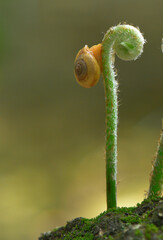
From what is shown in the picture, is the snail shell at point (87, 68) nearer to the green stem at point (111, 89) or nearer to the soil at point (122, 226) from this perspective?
the green stem at point (111, 89)

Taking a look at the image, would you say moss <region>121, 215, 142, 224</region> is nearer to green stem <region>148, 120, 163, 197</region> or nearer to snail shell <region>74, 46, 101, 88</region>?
green stem <region>148, 120, 163, 197</region>

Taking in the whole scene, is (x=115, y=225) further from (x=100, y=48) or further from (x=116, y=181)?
(x=100, y=48)

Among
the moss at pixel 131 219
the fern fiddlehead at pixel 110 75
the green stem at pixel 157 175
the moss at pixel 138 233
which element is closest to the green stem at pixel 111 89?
the fern fiddlehead at pixel 110 75

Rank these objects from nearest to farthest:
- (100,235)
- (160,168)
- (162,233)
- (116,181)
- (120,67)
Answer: (162,233), (100,235), (160,168), (116,181), (120,67)

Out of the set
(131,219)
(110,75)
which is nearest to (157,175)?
(131,219)

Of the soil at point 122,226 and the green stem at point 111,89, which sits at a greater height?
the green stem at point 111,89

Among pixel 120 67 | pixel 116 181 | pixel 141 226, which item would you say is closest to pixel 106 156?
pixel 116 181
